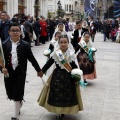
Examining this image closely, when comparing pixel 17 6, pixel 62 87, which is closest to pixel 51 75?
pixel 62 87

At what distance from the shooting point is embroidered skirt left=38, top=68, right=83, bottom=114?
5.50m

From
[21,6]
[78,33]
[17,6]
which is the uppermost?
[21,6]

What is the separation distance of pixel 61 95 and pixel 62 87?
13 cm

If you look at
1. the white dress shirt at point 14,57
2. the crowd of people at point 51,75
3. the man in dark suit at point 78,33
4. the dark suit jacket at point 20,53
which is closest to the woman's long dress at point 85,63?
the man in dark suit at point 78,33

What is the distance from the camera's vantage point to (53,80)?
5641 mm

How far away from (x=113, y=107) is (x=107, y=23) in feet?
65.2

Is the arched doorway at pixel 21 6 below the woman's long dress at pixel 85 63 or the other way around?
the other way around

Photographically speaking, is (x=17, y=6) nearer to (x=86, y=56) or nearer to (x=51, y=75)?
(x=86, y=56)

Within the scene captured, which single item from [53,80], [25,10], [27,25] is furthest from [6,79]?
[25,10]

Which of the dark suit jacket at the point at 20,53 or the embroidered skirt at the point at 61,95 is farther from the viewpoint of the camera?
the embroidered skirt at the point at 61,95

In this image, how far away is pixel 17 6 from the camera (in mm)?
35156

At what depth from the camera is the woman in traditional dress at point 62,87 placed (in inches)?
217

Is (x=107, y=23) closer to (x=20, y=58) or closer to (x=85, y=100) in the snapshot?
(x=85, y=100)

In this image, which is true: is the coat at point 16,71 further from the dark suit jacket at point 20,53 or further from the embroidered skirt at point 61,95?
the embroidered skirt at point 61,95
